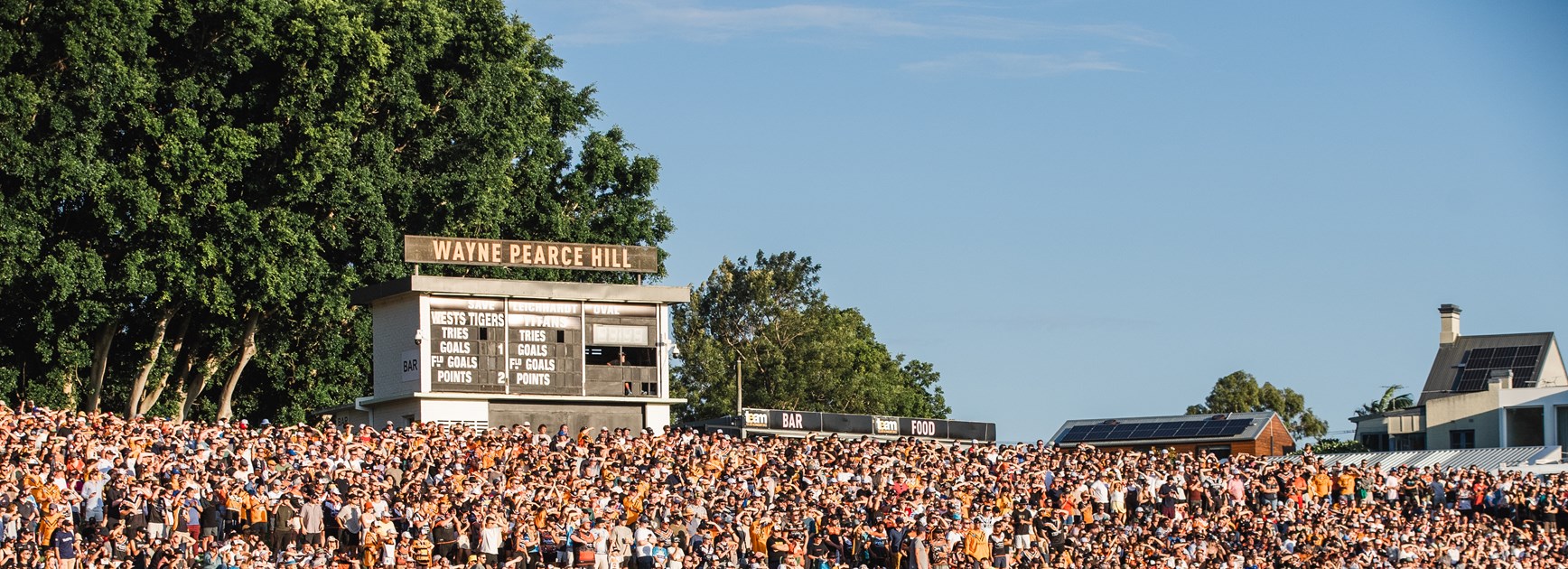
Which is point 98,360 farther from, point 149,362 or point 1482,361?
point 1482,361

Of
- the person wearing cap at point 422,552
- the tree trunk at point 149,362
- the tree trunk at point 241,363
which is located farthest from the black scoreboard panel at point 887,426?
the person wearing cap at point 422,552

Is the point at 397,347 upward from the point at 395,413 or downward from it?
upward

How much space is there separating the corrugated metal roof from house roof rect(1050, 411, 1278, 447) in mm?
2548

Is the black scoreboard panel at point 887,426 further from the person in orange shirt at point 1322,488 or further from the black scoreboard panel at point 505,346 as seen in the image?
the person in orange shirt at point 1322,488

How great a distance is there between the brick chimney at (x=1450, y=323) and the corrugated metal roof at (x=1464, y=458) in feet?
52.0

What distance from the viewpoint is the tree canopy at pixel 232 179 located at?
45.1 meters

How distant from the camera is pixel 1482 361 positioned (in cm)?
6781

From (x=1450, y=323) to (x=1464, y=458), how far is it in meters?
17.5

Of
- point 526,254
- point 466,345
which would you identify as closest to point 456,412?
point 466,345

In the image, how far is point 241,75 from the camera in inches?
1929

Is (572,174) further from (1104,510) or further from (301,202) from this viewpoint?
(1104,510)

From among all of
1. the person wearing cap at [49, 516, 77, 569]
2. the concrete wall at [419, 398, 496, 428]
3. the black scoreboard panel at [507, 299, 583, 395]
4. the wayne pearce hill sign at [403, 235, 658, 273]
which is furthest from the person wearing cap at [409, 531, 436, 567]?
the wayne pearce hill sign at [403, 235, 658, 273]

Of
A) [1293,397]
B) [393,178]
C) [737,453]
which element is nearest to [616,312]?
[737,453]

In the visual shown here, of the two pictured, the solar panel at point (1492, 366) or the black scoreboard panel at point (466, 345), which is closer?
the black scoreboard panel at point (466, 345)
